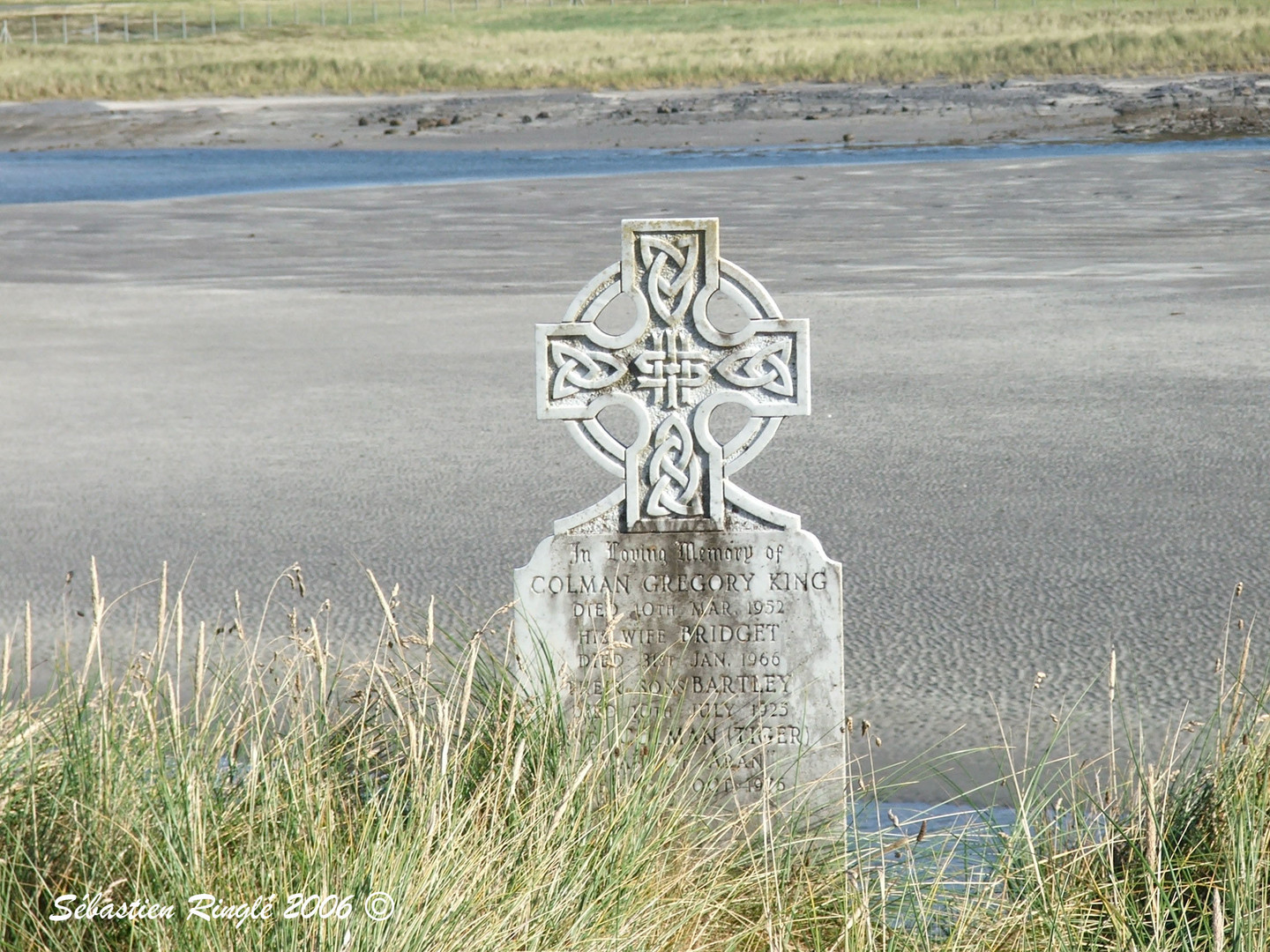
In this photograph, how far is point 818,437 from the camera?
799 centimetres

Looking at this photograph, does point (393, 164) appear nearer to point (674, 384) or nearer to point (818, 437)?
point (818, 437)

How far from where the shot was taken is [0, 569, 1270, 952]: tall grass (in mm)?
2686

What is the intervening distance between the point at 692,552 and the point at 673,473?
0.20 metres

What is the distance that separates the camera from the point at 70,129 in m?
36.5

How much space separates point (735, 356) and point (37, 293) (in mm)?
10616

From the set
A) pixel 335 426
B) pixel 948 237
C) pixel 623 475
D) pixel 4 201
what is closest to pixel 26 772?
pixel 623 475

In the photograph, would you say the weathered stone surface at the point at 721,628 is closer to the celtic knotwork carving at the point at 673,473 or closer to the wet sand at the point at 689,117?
the celtic knotwork carving at the point at 673,473

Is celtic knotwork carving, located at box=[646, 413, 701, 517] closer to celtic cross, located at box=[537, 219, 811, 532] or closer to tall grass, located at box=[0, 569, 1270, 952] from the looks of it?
celtic cross, located at box=[537, 219, 811, 532]

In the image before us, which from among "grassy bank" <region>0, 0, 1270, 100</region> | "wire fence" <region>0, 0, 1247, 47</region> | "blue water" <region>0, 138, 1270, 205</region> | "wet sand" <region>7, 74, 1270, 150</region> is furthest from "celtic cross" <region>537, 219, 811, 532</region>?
"wire fence" <region>0, 0, 1247, 47</region>


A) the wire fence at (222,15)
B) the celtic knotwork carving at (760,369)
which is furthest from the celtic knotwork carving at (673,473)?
the wire fence at (222,15)

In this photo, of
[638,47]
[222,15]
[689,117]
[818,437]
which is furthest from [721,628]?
[222,15]

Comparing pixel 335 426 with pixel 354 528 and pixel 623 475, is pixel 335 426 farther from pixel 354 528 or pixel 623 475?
pixel 623 475

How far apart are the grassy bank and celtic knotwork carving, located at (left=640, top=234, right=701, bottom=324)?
40507 mm

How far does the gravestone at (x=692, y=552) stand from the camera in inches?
153
